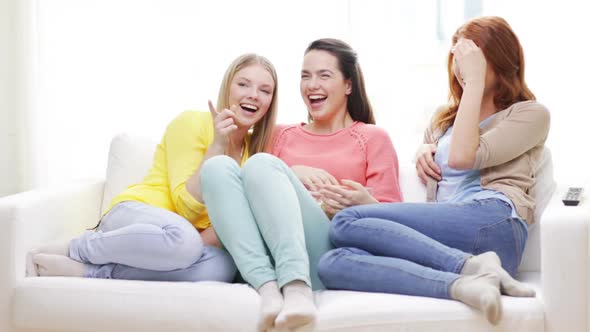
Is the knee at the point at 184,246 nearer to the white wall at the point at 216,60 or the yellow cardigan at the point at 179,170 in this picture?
the yellow cardigan at the point at 179,170

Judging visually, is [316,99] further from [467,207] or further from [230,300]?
[230,300]

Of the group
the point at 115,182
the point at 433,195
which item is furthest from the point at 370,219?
the point at 115,182

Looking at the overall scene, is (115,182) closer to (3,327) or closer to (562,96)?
(3,327)

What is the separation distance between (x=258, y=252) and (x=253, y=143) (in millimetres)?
584

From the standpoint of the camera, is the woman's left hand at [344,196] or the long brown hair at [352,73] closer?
the woman's left hand at [344,196]

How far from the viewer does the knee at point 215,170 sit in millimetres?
2121

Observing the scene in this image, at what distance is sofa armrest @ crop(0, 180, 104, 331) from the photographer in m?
2.18

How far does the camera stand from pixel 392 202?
2359mm

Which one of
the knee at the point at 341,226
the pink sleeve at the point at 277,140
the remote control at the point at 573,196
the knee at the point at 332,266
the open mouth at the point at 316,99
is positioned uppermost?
the open mouth at the point at 316,99

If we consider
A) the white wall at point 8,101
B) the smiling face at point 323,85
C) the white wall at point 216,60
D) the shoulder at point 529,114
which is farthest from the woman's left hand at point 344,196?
the white wall at point 8,101

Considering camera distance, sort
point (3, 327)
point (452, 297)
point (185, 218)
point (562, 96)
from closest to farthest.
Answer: point (452, 297), point (3, 327), point (185, 218), point (562, 96)

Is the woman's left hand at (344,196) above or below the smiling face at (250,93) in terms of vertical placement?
below

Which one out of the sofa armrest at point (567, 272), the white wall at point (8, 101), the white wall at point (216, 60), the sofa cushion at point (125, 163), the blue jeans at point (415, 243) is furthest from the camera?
the white wall at point (8, 101)

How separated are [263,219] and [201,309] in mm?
270
